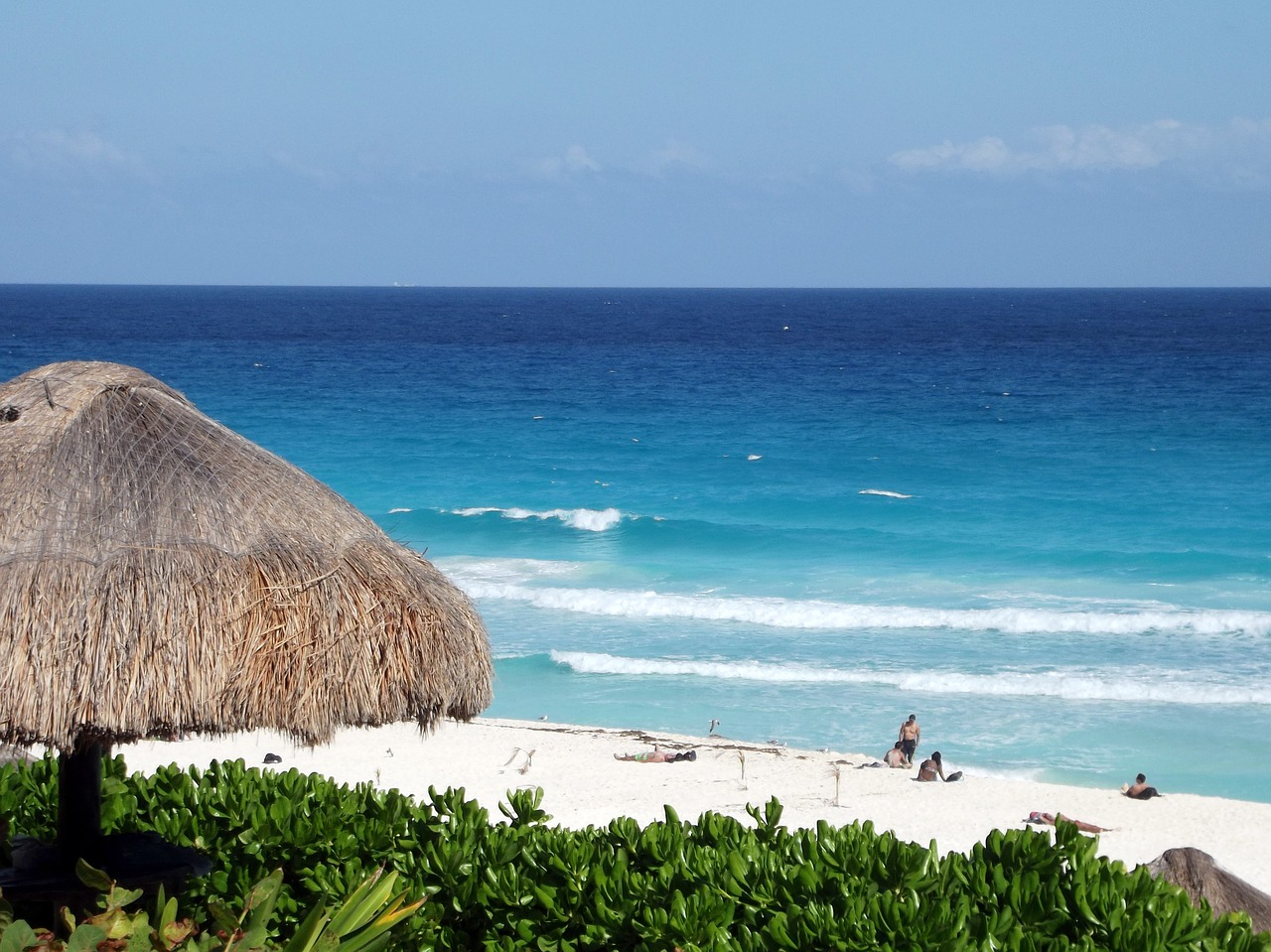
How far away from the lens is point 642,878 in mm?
4312

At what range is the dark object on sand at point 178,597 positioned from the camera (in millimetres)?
3889

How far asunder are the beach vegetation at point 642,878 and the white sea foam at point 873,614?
1418cm

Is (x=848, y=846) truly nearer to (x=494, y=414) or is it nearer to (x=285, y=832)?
(x=285, y=832)

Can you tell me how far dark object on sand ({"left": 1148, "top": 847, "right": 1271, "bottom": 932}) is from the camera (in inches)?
232

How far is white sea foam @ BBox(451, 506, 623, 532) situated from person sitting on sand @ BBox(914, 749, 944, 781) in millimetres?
14021

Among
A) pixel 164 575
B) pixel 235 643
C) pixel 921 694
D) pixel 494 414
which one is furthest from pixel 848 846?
pixel 494 414

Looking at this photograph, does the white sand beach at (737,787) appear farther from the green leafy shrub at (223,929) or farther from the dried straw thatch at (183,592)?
the green leafy shrub at (223,929)

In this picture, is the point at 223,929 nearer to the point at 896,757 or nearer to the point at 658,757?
the point at 658,757

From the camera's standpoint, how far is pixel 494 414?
132 ft

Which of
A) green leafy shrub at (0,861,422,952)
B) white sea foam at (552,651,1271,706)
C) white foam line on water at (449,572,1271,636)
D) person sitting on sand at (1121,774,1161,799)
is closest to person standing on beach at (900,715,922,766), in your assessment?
person sitting on sand at (1121,774,1161,799)

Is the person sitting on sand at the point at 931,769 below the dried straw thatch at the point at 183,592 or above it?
below

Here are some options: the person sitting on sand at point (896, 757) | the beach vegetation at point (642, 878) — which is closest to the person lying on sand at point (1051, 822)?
the person sitting on sand at point (896, 757)

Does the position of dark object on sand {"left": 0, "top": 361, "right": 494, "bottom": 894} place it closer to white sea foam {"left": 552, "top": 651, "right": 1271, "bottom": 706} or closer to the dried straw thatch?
the dried straw thatch

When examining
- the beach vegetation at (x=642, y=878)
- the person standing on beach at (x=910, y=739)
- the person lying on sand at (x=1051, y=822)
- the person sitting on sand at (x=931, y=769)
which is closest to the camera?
the beach vegetation at (x=642, y=878)
